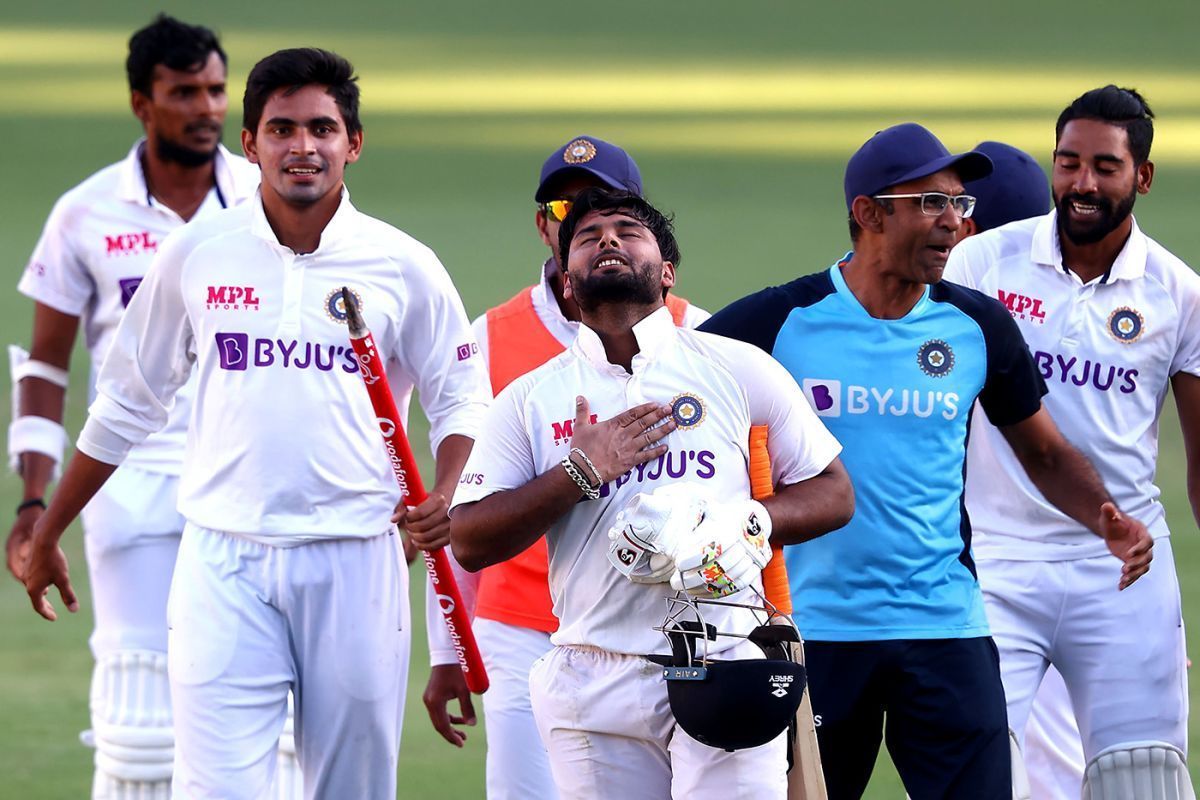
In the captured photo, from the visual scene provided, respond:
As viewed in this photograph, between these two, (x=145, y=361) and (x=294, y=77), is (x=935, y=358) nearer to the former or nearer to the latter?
(x=294, y=77)

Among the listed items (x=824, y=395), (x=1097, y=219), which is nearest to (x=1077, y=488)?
(x=824, y=395)

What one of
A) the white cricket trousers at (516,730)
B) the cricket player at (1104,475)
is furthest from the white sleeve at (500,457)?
the cricket player at (1104,475)

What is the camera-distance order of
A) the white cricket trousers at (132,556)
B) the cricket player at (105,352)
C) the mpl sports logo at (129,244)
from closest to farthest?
the cricket player at (105,352) < the white cricket trousers at (132,556) < the mpl sports logo at (129,244)

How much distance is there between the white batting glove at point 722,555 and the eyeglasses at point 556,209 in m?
1.42

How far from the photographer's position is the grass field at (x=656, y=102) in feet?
49.1

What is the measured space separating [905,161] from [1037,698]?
184cm

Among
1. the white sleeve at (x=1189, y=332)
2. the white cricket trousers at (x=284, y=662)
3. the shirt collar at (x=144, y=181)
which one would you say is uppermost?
the shirt collar at (x=144, y=181)

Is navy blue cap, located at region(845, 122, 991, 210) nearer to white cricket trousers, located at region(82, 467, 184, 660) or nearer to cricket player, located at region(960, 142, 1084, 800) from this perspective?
cricket player, located at region(960, 142, 1084, 800)

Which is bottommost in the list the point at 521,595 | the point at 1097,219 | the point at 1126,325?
the point at 521,595

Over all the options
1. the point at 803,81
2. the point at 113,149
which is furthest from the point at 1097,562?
the point at 803,81

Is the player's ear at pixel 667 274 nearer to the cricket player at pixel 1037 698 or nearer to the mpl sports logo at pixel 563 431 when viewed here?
the mpl sports logo at pixel 563 431

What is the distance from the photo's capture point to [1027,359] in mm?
4562

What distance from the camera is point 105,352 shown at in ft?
19.6

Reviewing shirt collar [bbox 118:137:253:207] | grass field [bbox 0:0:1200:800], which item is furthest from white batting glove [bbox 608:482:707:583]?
grass field [bbox 0:0:1200:800]
